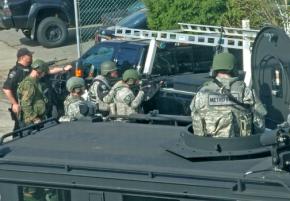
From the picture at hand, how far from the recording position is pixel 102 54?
12922 millimetres

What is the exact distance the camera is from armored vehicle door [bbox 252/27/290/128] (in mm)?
6809

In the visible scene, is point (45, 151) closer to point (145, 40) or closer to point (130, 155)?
point (130, 155)

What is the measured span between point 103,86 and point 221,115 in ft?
16.7

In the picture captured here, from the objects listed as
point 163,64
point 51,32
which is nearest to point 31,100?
point 163,64


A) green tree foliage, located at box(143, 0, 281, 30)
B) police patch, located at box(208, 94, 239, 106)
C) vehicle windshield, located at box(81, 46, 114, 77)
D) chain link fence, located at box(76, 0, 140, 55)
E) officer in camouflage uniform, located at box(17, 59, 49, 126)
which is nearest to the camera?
police patch, located at box(208, 94, 239, 106)

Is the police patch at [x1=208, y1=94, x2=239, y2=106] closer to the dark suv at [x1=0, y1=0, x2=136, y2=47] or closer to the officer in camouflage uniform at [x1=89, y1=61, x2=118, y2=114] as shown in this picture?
the officer in camouflage uniform at [x1=89, y1=61, x2=118, y2=114]

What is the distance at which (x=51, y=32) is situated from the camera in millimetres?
20750

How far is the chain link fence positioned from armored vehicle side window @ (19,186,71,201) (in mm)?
14827

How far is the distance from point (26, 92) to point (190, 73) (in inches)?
130

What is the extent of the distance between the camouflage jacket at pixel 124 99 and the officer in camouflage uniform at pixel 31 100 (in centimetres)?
80

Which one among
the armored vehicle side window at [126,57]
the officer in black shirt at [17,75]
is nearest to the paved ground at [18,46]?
the armored vehicle side window at [126,57]

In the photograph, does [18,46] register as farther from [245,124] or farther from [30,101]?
[245,124]

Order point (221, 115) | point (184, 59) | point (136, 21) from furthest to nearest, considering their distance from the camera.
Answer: point (136, 21) < point (184, 59) < point (221, 115)

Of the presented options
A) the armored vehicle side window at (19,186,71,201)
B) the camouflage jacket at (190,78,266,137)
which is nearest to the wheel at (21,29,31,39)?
the camouflage jacket at (190,78,266,137)
